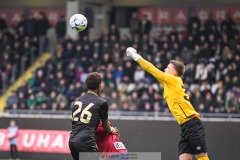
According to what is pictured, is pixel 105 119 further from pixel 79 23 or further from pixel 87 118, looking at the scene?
pixel 79 23

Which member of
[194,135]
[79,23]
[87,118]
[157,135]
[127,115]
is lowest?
[157,135]

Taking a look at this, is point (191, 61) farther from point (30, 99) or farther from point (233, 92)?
point (30, 99)

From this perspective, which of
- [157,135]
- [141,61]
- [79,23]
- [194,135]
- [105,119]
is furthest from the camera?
[157,135]

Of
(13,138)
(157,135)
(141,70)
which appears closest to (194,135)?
(157,135)

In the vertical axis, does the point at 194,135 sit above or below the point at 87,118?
below

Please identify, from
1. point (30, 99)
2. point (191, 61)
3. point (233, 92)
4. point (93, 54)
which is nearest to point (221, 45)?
point (191, 61)

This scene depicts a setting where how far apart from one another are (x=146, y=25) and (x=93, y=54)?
241cm

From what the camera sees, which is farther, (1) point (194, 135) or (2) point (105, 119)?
(1) point (194, 135)

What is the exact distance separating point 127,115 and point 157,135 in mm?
1207

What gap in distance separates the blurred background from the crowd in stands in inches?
1.4

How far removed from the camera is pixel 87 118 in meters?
9.18

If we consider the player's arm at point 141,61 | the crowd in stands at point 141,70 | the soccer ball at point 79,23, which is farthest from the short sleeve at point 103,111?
the crowd in stands at point 141,70

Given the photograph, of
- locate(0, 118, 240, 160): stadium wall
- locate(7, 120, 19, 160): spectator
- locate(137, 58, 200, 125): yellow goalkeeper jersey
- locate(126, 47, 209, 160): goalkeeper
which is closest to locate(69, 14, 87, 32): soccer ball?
locate(126, 47, 209, 160): goalkeeper

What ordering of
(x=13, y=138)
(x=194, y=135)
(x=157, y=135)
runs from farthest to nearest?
(x=13, y=138) < (x=157, y=135) < (x=194, y=135)
